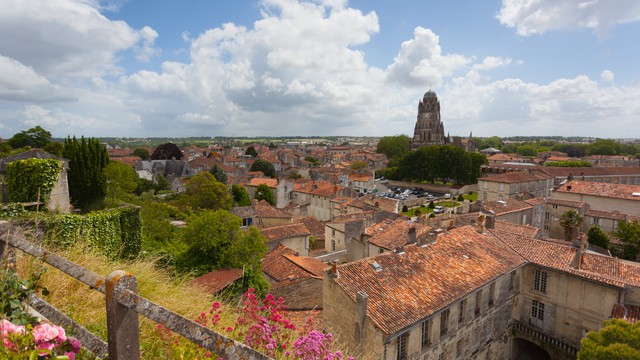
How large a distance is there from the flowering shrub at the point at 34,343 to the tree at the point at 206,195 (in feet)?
136

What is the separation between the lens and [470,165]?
73000mm

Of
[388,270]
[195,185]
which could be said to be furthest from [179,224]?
[388,270]

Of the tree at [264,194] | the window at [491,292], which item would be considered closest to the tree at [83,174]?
the window at [491,292]

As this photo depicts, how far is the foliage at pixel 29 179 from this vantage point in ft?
48.0

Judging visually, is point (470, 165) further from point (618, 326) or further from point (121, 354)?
point (121, 354)

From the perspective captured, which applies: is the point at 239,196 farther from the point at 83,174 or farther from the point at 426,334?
the point at 426,334

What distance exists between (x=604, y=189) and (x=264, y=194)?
4701 centimetres

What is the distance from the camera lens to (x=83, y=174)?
1798cm

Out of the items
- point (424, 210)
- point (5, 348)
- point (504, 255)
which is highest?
point (5, 348)

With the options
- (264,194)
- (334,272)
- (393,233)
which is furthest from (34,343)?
(264,194)

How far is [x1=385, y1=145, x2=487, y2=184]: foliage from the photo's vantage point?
7350 centimetres

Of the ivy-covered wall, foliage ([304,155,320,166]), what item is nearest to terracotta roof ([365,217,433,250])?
the ivy-covered wall

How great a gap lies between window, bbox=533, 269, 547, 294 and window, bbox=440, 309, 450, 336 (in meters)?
8.28

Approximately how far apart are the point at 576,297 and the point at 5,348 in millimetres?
23145
